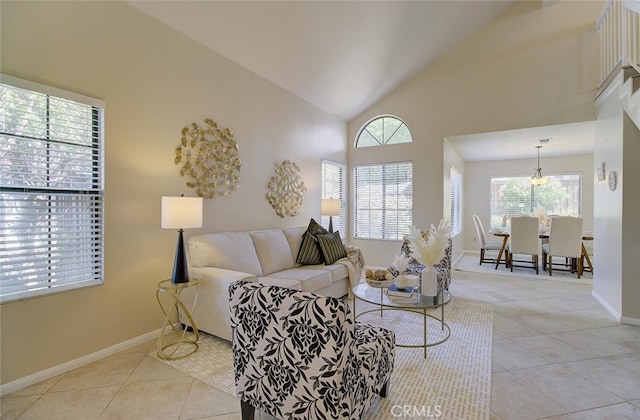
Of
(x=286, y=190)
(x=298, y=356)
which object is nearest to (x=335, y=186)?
(x=286, y=190)

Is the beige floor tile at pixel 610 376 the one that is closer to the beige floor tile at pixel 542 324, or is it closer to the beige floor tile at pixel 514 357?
the beige floor tile at pixel 514 357

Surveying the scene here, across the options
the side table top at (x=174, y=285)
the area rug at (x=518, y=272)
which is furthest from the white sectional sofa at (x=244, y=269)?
the area rug at (x=518, y=272)

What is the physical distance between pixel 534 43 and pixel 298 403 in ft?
18.8

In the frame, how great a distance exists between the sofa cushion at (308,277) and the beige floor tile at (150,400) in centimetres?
128

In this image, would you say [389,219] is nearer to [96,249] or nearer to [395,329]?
[395,329]

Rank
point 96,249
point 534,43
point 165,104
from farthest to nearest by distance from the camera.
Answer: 1. point 534,43
2. point 165,104
3. point 96,249

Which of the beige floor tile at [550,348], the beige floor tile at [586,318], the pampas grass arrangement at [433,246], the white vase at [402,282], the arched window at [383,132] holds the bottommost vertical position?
the beige floor tile at [550,348]

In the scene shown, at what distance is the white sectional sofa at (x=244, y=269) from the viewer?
2650 mm

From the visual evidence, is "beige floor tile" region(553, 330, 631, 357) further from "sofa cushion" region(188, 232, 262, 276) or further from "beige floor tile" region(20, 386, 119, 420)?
"beige floor tile" region(20, 386, 119, 420)

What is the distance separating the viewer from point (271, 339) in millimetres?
1474

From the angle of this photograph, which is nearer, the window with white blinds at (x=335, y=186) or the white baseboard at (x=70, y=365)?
the white baseboard at (x=70, y=365)

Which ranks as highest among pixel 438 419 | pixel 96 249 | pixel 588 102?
pixel 588 102

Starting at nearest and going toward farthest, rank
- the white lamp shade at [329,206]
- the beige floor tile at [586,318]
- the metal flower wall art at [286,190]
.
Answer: the beige floor tile at [586,318] < the metal flower wall art at [286,190] < the white lamp shade at [329,206]

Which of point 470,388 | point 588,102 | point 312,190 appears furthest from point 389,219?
point 470,388
